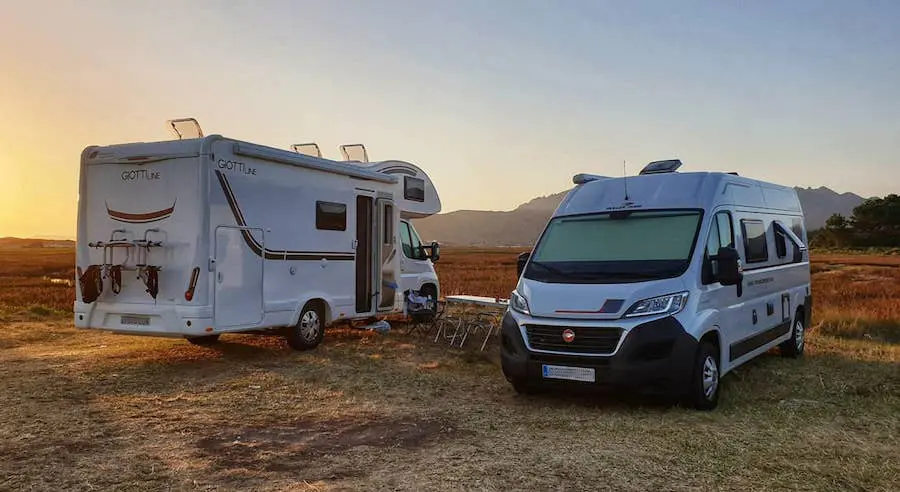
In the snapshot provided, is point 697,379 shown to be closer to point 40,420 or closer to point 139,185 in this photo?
point 40,420

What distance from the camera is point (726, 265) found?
277 inches

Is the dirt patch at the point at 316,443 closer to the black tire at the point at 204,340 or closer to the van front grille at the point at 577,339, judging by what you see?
the van front grille at the point at 577,339

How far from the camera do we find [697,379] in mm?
6746

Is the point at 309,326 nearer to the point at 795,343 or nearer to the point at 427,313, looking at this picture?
the point at 427,313

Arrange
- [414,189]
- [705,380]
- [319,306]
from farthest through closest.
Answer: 1. [414,189]
2. [319,306]
3. [705,380]

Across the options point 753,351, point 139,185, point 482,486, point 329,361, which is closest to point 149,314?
point 139,185

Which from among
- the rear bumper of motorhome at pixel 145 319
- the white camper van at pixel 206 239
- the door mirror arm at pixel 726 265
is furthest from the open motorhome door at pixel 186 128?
the door mirror arm at pixel 726 265

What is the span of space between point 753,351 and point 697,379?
203cm

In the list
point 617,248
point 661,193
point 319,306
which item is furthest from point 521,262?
point 319,306

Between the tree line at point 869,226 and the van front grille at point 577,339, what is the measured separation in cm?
7010

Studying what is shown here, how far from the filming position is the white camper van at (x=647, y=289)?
6656 millimetres

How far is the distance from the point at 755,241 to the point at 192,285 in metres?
6.72

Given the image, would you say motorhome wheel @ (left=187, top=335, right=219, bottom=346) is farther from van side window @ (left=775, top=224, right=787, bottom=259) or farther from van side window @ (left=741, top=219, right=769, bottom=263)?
van side window @ (left=775, top=224, right=787, bottom=259)

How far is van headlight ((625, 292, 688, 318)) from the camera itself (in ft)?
21.9
